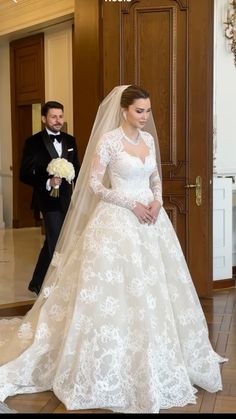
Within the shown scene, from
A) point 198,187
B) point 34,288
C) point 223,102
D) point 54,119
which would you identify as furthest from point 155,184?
point 223,102

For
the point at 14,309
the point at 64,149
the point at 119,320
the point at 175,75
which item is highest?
the point at 175,75

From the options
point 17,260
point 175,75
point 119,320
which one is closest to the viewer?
point 119,320

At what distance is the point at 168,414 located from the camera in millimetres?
2947

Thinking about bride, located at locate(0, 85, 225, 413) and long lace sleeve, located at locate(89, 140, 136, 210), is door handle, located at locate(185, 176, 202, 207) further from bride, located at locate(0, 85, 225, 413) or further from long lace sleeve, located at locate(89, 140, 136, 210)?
long lace sleeve, located at locate(89, 140, 136, 210)

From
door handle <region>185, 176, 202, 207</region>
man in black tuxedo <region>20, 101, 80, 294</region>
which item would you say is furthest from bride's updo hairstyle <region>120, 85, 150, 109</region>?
door handle <region>185, 176, 202, 207</region>

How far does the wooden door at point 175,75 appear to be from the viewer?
508 centimetres

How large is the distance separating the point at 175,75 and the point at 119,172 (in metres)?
2.03

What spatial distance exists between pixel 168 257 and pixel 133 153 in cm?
59

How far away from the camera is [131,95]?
338 centimetres

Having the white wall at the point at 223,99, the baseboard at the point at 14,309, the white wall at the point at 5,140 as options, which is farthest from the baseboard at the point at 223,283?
the white wall at the point at 5,140

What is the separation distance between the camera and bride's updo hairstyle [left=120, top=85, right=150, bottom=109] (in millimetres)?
3363

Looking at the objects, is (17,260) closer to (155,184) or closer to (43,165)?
(43,165)

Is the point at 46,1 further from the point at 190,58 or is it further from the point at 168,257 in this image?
the point at 168,257

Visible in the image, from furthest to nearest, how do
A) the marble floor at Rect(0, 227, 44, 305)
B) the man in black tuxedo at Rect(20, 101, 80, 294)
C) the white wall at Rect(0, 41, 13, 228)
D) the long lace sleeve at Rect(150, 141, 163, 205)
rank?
the white wall at Rect(0, 41, 13, 228), the marble floor at Rect(0, 227, 44, 305), the man in black tuxedo at Rect(20, 101, 80, 294), the long lace sleeve at Rect(150, 141, 163, 205)
